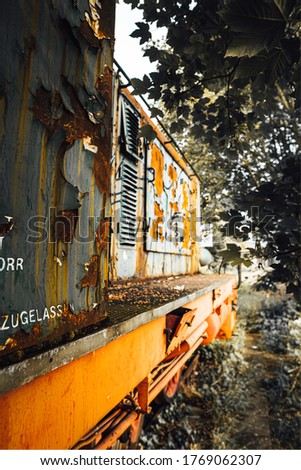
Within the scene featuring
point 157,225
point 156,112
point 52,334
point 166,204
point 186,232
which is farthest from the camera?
point 186,232

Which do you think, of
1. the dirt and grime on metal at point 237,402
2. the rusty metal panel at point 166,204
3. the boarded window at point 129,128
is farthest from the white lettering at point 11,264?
the dirt and grime on metal at point 237,402

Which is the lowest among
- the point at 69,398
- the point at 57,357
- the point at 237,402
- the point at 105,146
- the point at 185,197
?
the point at 237,402

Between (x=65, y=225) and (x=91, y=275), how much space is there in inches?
9.5

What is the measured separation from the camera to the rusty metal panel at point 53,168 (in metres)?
0.78

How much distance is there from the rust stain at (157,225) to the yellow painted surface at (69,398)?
7.53ft

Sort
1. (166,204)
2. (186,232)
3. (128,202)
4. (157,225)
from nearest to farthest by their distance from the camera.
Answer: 1. (128,202)
2. (157,225)
3. (166,204)
4. (186,232)

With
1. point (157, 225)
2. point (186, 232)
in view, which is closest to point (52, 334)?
point (157, 225)

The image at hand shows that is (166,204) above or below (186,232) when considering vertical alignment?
above

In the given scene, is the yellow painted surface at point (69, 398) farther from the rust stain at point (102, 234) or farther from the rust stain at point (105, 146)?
the rust stain at point (105, 146)

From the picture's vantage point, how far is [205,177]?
860 cm

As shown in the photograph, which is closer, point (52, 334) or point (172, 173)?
point (52, 334)

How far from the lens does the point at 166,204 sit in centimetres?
418

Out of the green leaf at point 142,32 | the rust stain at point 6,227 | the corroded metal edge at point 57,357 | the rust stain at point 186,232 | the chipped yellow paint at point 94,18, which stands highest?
the green leaf at point 142,32

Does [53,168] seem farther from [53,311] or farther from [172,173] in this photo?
[172,173]
